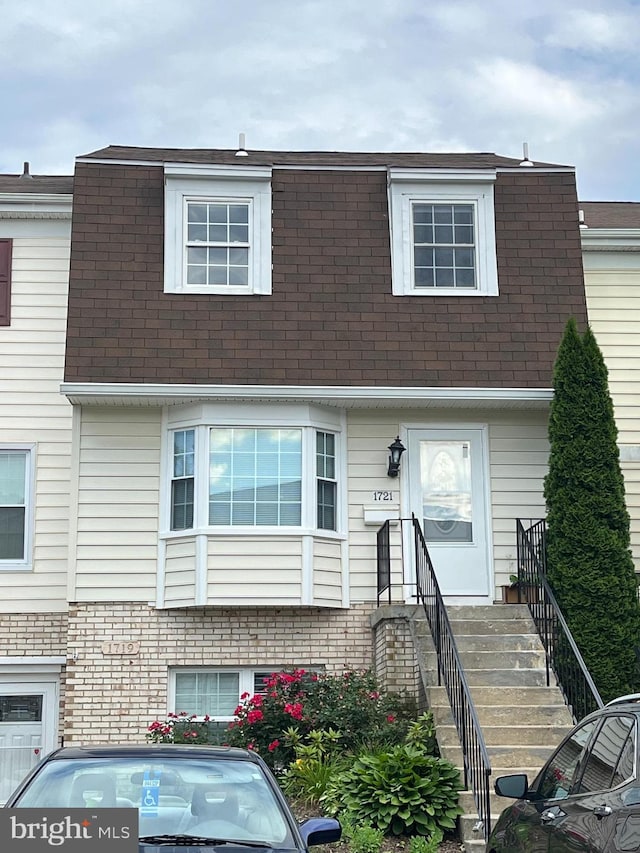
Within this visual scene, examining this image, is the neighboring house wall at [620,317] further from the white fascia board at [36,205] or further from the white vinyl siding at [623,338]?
the white fascia board at [36,205]

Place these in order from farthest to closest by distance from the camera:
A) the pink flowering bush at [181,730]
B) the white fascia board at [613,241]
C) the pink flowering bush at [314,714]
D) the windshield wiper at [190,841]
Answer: the white fascia board at [613,241]
the pink flowering bush at [181,730]
the pink flowering bush at [314,714]
the windshield wiper at [190,841]

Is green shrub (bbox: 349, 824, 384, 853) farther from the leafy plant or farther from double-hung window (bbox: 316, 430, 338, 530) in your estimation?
double-hung window (bbox: 316, 430, 338, 530)

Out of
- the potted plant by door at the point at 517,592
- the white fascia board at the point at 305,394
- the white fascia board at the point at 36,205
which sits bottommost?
the potted plant by door at the point at 517,592

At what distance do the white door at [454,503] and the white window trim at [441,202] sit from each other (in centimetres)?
192

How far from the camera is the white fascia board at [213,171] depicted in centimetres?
1534

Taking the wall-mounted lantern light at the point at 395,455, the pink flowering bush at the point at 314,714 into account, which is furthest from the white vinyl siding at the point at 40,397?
the wall-mounted lantern light at the point at 395,455

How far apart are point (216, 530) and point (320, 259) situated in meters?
3.72

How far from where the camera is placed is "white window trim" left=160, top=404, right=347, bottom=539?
14508 mm

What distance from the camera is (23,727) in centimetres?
1495

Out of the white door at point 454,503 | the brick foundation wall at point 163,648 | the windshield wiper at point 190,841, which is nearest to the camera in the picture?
the windshield wiper at point 190,841

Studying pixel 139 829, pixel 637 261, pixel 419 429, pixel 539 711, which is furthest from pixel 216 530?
pixel 139 829

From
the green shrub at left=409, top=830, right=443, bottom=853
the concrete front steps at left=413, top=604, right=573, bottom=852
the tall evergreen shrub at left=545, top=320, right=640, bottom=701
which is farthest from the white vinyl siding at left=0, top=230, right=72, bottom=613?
the green shrub at left=409, top=830, right=443, bottom=853

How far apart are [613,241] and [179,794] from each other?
12.1m

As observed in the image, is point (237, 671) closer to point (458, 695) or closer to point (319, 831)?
point (458, 695)
